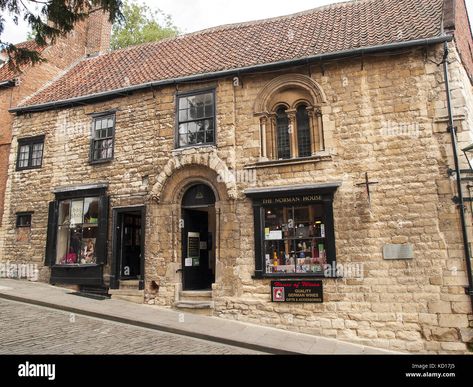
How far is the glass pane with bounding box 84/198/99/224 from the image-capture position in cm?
1244

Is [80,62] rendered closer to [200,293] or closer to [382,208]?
[200,293]

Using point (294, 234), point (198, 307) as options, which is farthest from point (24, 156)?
point (294, 234)

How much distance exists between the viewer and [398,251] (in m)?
9.00

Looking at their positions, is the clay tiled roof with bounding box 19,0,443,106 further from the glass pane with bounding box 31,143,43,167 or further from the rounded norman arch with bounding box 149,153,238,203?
the rounded norman arch with bounding box 149,153,238,203

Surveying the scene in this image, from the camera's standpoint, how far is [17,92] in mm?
14906

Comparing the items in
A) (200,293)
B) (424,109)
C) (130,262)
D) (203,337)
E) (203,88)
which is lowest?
(203,337)

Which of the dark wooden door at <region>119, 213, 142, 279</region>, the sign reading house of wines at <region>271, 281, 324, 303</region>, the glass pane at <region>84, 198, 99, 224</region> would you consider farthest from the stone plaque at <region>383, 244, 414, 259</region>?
the glass pane at <region>84, 198, 99, 224</region>

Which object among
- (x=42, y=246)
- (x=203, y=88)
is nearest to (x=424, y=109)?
(x=203, y=88)

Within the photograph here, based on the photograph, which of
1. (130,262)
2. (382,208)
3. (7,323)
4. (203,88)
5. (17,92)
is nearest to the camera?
(7,323)

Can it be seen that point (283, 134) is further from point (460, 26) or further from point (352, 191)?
point (460, 26)

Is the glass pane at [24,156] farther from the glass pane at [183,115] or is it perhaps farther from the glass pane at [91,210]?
the glass pane at [183,115]

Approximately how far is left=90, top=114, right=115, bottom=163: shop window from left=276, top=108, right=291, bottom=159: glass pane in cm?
539

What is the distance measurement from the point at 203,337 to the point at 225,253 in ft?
8.53

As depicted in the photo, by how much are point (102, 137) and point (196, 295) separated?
5.96m
